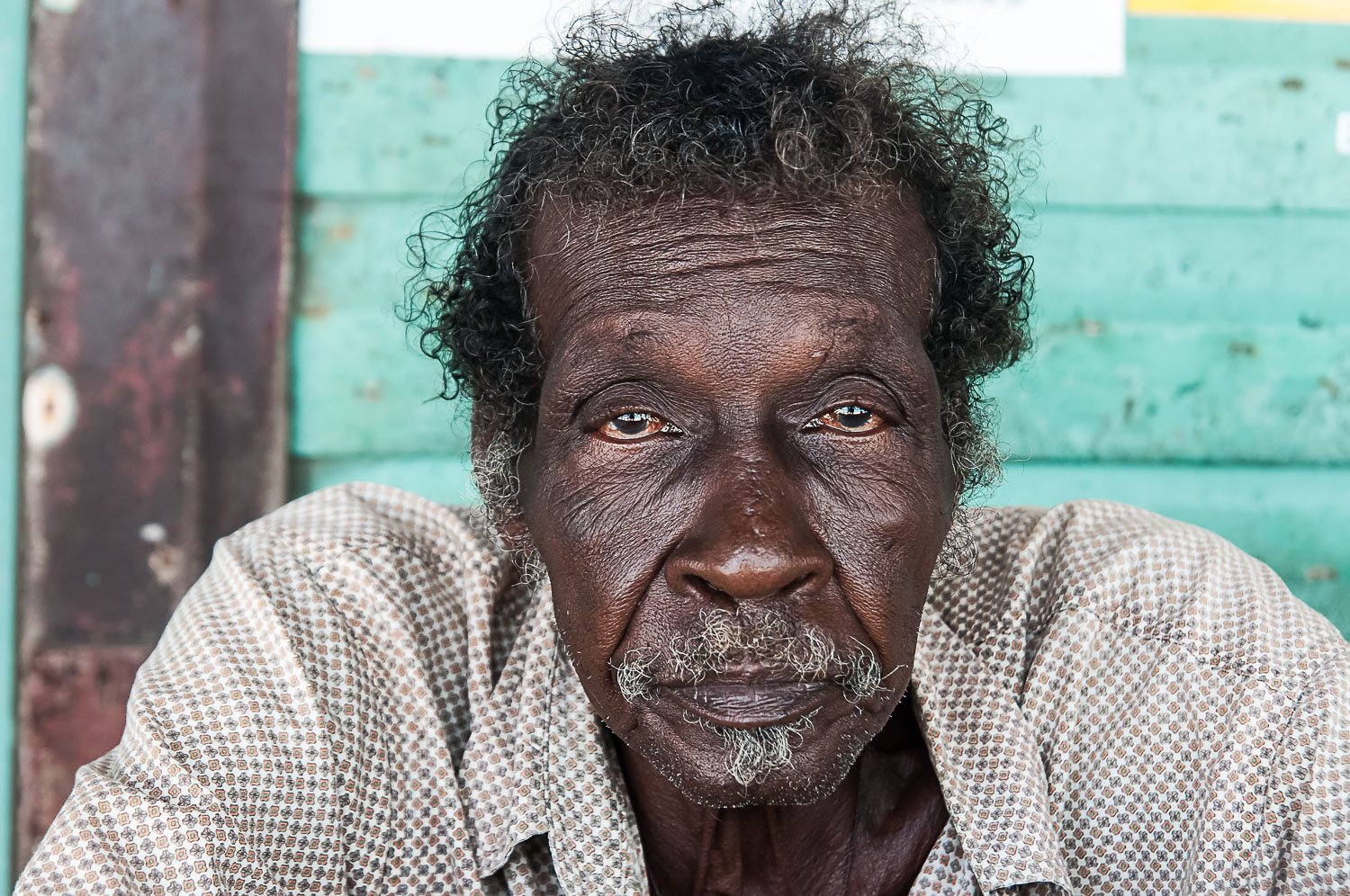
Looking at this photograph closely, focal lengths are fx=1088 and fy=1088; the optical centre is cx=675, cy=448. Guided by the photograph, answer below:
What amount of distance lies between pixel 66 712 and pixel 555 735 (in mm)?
1571

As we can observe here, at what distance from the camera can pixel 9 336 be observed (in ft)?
9.18

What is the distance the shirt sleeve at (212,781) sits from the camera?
5.51 ft

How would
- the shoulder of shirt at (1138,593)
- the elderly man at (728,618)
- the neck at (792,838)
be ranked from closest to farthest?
the elderly man at (728,618) → the shoulder of shirt at (1138,593) → the neck at (792,838)

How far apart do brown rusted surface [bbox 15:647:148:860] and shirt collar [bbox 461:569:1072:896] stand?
4.29ft

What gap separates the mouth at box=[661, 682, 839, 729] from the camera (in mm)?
1698

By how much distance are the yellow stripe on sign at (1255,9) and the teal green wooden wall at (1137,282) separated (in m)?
0.03

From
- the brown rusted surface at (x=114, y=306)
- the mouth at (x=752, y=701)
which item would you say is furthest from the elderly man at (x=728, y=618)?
the brown rusted surface at (x=114, y=306)

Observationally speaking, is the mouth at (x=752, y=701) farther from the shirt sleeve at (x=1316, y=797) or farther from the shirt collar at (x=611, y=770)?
the shirt sleeve at (x=1316, y=797)

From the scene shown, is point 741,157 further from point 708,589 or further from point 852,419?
point 708,589

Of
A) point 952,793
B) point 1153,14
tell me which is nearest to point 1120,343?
point 1153,14

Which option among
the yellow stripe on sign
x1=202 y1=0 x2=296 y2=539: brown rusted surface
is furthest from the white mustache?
the yellow stripe on sign

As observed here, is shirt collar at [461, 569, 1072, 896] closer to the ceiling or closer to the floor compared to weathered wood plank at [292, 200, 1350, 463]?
closer to the floor

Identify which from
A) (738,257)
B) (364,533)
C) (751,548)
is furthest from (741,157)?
(364,533)

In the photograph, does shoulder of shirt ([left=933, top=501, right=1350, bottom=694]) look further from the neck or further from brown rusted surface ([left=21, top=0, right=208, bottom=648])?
brown rusted surface ([left=21, top=0, right=208, bottom=648])
